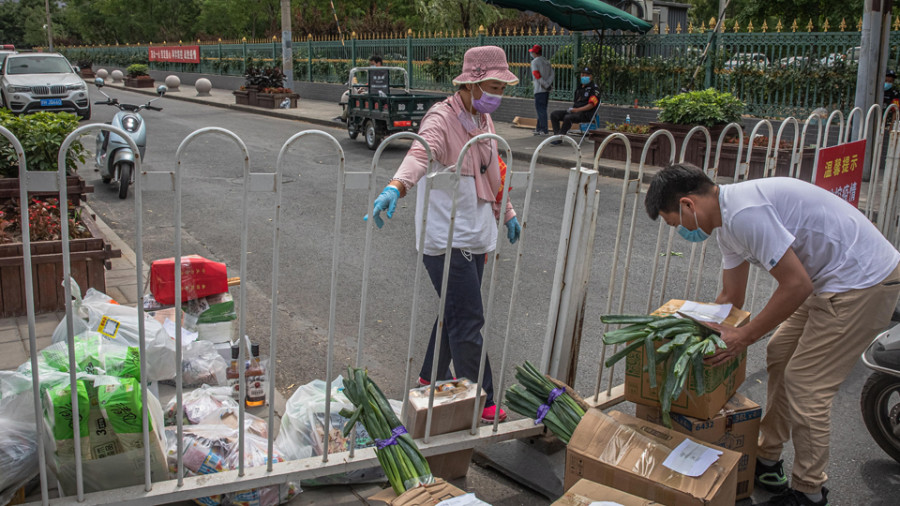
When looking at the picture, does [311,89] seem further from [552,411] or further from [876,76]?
[552,411]

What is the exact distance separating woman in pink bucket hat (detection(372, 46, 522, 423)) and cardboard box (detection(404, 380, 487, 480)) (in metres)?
0.20

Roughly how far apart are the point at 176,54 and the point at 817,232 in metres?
41.2

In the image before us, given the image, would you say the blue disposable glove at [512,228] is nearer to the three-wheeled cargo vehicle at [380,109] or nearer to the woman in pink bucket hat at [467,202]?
the woman in pink bucket hat at [467,202]

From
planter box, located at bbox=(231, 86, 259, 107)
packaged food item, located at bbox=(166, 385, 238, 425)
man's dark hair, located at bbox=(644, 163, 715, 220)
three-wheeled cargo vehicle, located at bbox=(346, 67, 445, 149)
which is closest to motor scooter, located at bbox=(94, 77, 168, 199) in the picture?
three-wheeled cargo vehicle, located at bbox=(346, 67, 445, 149)

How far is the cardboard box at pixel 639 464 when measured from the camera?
8.73 ft

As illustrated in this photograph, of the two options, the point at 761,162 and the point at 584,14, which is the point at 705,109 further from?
the point at 584,14

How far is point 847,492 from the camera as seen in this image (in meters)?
3.39

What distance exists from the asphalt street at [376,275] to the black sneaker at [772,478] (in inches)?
2.6

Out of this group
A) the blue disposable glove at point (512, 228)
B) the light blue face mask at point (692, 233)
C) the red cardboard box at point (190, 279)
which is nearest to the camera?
the light blue face mask at point (692, 233)

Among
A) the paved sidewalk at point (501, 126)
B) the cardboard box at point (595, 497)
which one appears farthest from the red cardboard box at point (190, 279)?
the paved sidewalk at point (501, 126)

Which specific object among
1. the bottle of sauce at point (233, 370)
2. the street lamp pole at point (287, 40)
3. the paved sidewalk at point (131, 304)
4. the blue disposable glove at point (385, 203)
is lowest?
the paved sidewalk at point (131, 304)

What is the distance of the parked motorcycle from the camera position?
349 centimetres

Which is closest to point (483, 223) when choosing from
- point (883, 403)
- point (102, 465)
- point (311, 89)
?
point (102, 465)

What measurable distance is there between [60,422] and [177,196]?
0.98 meters
